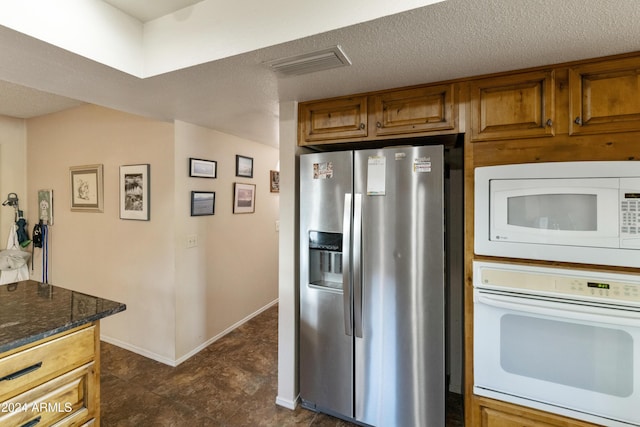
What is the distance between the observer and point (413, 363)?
1693mm

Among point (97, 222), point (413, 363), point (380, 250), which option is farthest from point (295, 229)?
point (97, 222)

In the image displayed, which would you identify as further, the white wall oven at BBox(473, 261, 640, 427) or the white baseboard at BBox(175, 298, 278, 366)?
the white baseboard at BBox(175, 298, 278, 366)

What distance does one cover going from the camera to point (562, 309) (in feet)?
4.55

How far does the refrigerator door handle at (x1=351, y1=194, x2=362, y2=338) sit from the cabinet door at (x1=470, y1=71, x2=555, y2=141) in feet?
2.48

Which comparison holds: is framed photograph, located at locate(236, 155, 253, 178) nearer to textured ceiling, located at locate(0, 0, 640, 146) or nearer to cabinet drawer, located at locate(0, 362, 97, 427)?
textured ceiling, located at locate(0, 0, 640, 146)

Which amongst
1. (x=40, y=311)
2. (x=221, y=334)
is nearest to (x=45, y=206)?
(x=221, y=334)

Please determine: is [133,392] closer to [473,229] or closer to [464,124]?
[473,229]

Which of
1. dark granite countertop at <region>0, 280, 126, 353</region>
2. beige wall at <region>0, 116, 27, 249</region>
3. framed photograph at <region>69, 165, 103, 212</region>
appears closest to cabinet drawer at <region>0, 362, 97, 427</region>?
dark granite countertop at <region>0, 280, 126, 353</region>

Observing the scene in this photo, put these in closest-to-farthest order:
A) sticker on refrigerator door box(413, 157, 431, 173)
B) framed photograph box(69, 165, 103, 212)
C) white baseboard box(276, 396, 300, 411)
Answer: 1. sticker on refrigerator door box(413, 157, 431, 173)
2. white baseboard box(276, 396, 300, 411)
3. framed photograph box(69, 165, 103, 212)

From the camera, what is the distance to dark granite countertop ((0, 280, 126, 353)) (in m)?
1.12

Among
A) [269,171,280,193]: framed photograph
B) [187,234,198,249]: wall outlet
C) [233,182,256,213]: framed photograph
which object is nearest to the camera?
[187,234,198,249]: wall outlet

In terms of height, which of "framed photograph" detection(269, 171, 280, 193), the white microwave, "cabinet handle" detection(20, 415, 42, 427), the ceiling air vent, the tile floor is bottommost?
the tile floor

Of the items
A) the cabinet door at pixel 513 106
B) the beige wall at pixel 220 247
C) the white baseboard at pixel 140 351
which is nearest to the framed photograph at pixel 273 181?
the beige wall at pixel 220 247

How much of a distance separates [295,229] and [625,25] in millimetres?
1882
